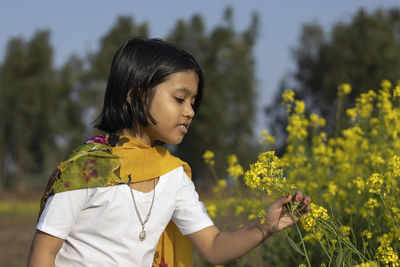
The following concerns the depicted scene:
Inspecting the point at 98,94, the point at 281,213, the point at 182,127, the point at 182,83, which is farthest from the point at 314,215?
the point at 98,94

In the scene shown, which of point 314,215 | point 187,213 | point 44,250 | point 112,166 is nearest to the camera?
point 314,215

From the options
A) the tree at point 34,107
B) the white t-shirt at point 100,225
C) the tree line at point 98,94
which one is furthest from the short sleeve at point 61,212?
the tree at point 34,107

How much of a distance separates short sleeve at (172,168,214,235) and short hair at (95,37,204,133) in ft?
1.09

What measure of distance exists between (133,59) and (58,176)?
57 cm

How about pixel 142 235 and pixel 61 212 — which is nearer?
pixel 61 212

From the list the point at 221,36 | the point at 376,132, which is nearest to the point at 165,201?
the point at 376,132

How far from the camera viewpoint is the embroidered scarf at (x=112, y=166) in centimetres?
180

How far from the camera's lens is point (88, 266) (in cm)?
178

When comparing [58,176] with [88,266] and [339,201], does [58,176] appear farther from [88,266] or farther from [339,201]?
[339,201]

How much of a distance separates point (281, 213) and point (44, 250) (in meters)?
0.86

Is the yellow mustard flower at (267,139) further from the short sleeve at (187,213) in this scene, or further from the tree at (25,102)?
the tree at (25,102)

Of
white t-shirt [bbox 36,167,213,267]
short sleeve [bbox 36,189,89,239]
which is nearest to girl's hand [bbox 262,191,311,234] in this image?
white t-shirt [bbox 36,167,213,267]

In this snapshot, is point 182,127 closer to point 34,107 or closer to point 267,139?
point 267,139

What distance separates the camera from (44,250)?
1.68 m
